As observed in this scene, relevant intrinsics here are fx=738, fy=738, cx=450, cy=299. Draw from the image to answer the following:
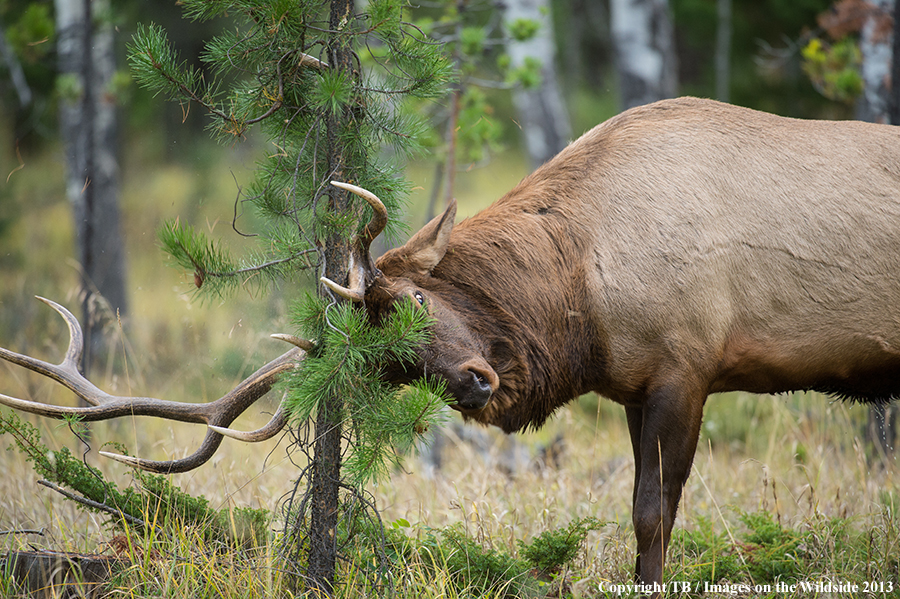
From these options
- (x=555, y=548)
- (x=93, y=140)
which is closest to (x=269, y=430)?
(x=555, y=548)

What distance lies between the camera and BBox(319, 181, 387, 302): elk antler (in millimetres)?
2543

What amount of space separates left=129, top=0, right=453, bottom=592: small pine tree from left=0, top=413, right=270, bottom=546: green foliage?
0.28 meters

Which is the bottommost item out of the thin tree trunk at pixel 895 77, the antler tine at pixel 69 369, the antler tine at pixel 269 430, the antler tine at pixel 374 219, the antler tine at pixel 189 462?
the antler tine at pixel 189 462

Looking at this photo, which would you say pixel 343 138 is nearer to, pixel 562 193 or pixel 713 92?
pixel 562 193

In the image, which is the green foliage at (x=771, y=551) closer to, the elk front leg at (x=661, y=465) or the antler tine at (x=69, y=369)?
the elk front leg at (x=661, y=465)

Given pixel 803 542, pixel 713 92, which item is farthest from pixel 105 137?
pixel 713 92

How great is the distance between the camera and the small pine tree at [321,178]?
8.29ft

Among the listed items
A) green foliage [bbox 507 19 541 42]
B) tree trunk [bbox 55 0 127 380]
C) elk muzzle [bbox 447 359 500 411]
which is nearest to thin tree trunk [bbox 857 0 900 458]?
green foliage [bbox 507 19 541 42]

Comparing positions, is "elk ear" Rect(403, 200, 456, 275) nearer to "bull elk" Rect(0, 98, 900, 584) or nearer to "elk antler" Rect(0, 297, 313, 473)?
"bull elk" Rect(0, 98, 900, 584)

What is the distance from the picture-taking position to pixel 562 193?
10.9ft

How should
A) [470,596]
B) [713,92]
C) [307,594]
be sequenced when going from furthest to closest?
[713,92], [470,596], [307,594]

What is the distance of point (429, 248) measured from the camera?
296 centimetres

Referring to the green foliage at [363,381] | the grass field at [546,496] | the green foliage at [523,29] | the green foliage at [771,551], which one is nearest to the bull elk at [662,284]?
the green foliage at [363,381]

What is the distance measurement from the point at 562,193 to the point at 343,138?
Answer: 1053 millimetres
